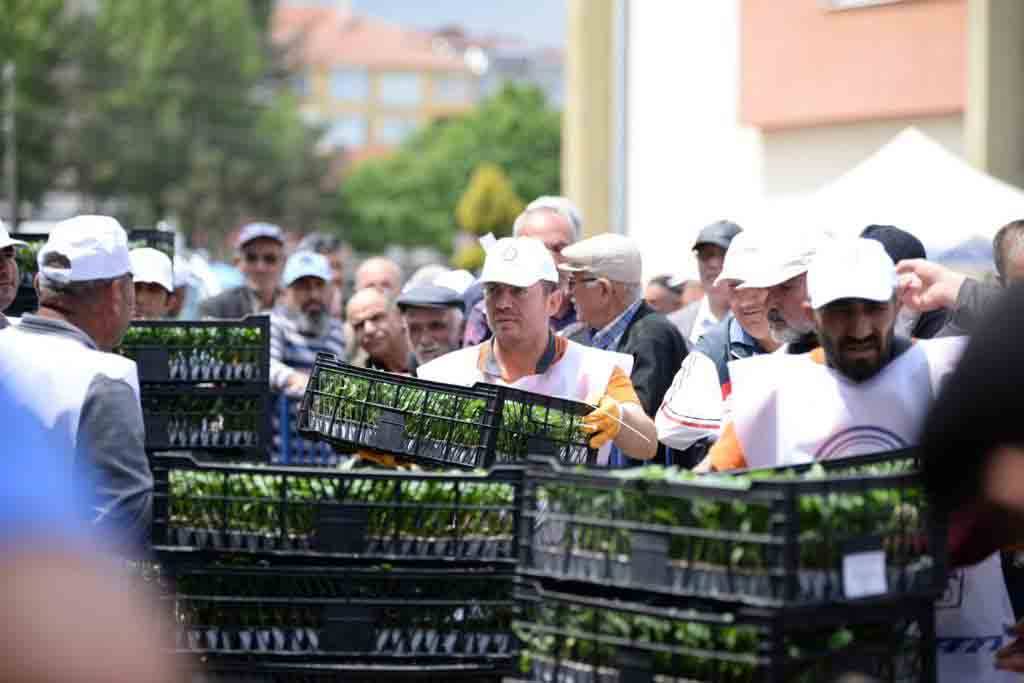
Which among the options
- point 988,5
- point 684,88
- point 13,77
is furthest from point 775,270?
point 13,77

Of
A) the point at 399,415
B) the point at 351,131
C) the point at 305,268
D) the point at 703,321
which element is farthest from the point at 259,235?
the point at 351,131

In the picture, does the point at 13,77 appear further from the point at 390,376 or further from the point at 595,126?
the point at 390,376

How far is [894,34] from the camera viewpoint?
22.1m

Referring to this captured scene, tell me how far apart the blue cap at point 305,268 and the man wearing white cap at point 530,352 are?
16.3 ft

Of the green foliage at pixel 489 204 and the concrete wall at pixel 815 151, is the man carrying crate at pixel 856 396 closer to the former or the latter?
the concrete wall at pixel 815 151

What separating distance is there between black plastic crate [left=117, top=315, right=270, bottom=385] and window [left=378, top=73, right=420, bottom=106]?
157 metres

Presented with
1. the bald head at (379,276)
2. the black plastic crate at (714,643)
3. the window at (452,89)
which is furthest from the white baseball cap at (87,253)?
the window at (452,89)

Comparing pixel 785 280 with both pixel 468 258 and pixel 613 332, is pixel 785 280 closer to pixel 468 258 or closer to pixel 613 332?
pixel 613 332

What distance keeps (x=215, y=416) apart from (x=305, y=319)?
416 cm

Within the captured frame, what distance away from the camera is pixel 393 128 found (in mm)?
166250

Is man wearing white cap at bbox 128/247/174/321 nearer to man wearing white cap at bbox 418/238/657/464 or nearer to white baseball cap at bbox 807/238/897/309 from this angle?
man wearing white cap at bbox 418/238/657/464

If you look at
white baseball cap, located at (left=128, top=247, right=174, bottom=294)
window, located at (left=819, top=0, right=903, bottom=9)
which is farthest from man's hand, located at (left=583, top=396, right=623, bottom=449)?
window, located at (left=819, top=0, right=903, bottom=9)

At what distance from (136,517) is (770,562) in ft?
6.78

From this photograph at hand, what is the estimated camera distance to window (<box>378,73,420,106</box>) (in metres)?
164
